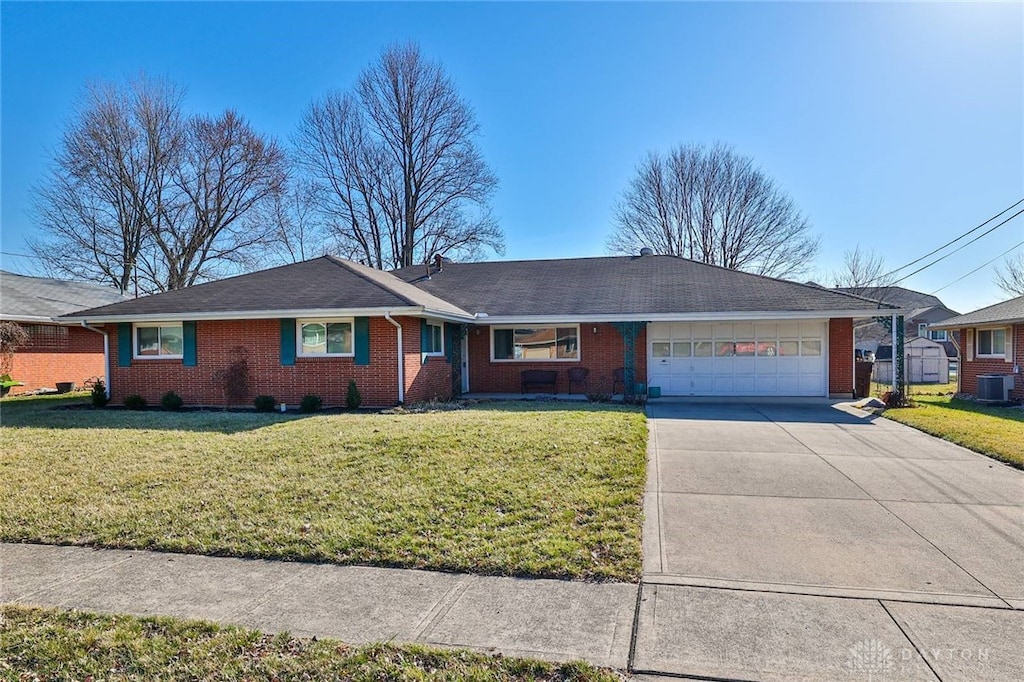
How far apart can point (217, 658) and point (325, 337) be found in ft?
35.8

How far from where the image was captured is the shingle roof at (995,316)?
15.4 meters

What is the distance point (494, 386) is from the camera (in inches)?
661

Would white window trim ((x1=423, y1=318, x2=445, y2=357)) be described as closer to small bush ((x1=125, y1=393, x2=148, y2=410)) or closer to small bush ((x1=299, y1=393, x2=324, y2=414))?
small bush ((x1=299, y1=393, x2=324, y2=414))

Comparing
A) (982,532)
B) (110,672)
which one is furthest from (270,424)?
(982,532)

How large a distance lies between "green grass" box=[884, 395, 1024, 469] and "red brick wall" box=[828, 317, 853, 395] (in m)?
1.94

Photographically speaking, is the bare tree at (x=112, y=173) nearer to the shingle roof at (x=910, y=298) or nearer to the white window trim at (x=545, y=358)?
the white window trim at (x=545, y=358)

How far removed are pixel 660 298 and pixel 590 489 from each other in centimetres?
1101

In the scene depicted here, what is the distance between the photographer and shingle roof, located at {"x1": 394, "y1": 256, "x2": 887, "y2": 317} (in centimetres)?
1514

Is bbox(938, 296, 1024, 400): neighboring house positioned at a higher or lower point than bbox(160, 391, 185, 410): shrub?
higher

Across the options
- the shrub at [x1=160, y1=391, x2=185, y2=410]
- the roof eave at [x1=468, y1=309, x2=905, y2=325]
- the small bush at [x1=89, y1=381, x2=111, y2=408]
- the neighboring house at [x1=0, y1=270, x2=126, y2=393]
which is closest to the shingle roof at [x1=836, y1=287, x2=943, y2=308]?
the roof eave at [x1=468, y1=309, x2=905, y2=325]

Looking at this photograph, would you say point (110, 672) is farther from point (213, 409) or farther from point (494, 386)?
point (494, 386)

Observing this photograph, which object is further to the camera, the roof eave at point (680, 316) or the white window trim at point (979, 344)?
the white window trim at point (979, 344)

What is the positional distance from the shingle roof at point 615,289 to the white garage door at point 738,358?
0.87 meters

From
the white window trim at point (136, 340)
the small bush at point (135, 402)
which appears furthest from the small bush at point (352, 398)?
the small bush at point (135, 402)
